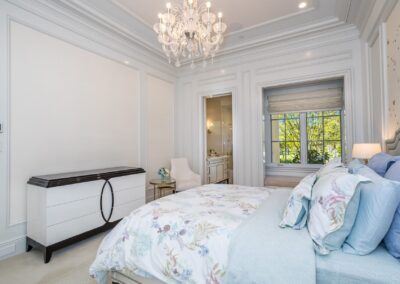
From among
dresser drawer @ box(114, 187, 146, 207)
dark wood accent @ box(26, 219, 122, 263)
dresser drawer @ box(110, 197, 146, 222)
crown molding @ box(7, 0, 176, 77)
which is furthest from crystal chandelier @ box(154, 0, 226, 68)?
dark wood accent @ box(26, 219, 122, 263)

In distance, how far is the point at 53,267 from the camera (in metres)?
2.03

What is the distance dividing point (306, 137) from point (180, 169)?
342 centimetres

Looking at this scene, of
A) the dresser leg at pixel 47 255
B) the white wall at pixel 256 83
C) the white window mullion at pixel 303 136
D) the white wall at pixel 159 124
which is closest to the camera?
the dresser leg at pixel 47 255

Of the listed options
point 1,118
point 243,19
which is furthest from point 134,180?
point 243,19

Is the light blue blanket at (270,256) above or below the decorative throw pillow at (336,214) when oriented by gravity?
below

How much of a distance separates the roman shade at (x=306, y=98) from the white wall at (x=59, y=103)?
3.37m

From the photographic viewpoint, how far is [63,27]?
2.74 meters

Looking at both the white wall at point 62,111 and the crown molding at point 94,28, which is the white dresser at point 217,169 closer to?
the white wall at point 62,111

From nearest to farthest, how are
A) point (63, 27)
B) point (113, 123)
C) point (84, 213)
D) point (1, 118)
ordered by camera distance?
point (1, 118) → point (84, 213) → point (63, 27) → point (113, 123)

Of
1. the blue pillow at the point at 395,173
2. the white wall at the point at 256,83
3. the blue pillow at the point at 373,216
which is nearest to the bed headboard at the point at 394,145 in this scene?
the blue pillow at the point at 395,173

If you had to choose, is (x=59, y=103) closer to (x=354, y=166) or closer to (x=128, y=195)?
(x=128, y=195)

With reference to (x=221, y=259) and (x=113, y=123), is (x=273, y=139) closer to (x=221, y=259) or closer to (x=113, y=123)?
(x=113, y=123)

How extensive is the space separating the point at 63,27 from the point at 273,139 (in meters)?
5.13

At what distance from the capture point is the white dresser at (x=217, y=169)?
500 cm
